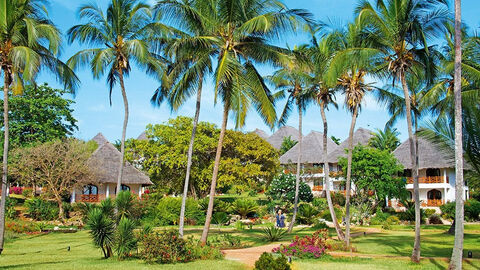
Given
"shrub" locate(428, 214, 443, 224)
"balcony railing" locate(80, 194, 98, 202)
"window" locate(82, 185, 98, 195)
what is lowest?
"shrub" locate(428, 214, 443, 224)

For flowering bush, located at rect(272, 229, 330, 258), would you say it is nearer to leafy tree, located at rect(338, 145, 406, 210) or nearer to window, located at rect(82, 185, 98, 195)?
leafy tree, located at rect(338, 145, 406, 210)

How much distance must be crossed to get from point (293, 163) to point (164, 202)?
2138 centimetres

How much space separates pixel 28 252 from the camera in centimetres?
1588

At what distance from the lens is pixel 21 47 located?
1542cm

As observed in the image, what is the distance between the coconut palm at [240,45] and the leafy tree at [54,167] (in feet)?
55.7

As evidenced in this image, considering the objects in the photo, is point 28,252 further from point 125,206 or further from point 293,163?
point 293,163

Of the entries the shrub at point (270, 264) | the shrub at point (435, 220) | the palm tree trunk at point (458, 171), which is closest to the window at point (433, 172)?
the shrub at point (435, 220)

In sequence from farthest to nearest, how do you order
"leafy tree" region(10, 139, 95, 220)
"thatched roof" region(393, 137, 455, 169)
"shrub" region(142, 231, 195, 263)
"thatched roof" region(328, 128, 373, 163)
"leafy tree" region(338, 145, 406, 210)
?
"thatched roof" region(328, 128, 373, 163)
"thatched roof" region(393, 137, 455, 169)
"leafy tree" region(338, 145, 406, 210)
"leafy tree" region(10, 139, 95, 220)
"shrub" region(142, 231, 195, 263)

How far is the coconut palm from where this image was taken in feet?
49.5

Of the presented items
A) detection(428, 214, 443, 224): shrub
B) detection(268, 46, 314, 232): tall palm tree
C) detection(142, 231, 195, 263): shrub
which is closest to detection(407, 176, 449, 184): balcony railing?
detection(428, 214, 443, 224): shrub

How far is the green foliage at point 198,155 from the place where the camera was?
33.1 m

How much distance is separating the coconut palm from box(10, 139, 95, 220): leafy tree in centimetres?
1697

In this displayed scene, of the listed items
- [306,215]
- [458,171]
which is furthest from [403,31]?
[306,215]

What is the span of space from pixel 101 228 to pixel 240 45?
25.7ft
